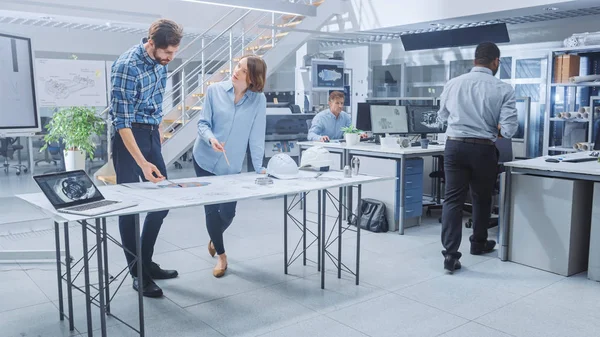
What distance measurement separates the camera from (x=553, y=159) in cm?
388

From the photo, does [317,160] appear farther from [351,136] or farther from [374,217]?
[351,136]

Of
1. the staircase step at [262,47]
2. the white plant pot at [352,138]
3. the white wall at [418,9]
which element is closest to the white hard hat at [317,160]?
the white plant pot at [352,138]

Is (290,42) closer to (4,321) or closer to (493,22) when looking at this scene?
(493,22)

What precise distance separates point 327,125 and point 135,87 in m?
3.47

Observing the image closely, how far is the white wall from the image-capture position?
680cm

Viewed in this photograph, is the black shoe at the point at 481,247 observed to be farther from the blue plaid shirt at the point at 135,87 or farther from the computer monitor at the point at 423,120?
the blue plaid shirt at the point at 135,87

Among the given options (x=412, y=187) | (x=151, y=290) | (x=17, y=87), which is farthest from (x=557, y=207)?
(x=17, y=87)

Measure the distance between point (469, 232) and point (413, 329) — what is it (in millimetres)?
2451

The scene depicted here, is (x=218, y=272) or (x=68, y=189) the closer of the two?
(x=68, y=189)

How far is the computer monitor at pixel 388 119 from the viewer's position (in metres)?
5.45

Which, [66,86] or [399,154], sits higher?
[66,86]

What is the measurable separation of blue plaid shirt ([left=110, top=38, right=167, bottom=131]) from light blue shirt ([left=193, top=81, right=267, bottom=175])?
40cm

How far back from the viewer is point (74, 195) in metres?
2.43

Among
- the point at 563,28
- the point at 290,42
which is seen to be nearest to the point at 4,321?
the point at 290,42
